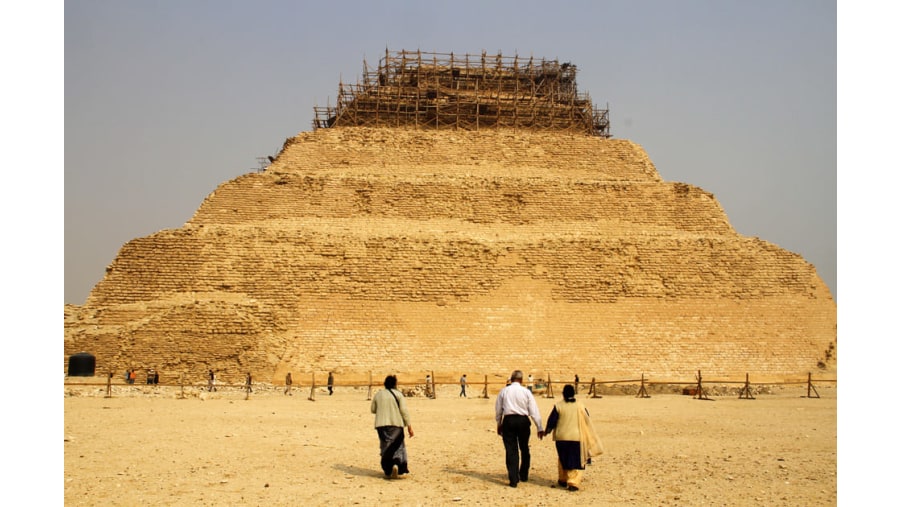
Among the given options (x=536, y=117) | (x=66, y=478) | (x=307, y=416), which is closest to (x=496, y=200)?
(x=536, y=117)

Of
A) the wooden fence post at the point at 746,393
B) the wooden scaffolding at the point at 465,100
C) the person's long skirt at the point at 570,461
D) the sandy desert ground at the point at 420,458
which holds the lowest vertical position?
the wooden fence post at the point at 746,393

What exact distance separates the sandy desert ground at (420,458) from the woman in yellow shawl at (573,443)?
0.68 feet

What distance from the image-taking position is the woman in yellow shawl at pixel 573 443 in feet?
30.0

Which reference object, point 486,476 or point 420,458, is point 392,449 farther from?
point 420,458

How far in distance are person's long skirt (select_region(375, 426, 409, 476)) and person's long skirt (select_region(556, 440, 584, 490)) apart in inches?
66.4

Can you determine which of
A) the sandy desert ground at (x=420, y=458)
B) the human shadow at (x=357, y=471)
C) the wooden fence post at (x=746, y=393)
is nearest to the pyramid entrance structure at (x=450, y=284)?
the wooden fence post at (x=746, y=393)

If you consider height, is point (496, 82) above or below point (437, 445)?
above

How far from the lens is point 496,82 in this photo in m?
41.9

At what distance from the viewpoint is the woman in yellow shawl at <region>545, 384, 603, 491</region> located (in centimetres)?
914

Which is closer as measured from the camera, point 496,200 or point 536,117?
point 496,200

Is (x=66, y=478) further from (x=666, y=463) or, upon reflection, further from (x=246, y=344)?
(x=246, y=344)

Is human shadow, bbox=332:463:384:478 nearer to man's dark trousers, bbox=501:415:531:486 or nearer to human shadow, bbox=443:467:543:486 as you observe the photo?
human shadow, bbox=443:467:543:486

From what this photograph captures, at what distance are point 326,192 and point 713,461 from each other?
2162 cm

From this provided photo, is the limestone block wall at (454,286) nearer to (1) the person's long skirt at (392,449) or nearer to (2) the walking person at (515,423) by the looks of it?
(1) the person's long skirt at (392,449)
